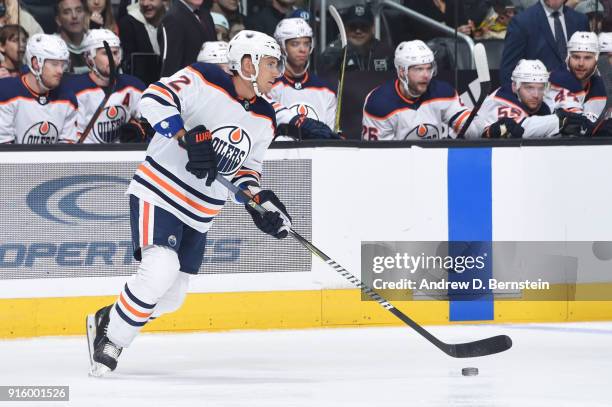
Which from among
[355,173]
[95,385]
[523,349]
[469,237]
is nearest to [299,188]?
[355,173]

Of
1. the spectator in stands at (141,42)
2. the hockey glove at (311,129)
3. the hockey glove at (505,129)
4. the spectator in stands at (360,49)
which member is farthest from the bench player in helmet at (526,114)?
the spectator in stands at (141,42)

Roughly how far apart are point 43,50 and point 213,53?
2.64 feet

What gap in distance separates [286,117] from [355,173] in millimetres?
420

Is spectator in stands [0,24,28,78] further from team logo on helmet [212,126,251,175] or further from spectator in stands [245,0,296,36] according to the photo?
team logo on helmet [212,126,251,175]

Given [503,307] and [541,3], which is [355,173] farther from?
[541,3]

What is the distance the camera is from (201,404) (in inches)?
188

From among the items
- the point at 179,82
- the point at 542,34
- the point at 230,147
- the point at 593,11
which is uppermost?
the point at 593,11

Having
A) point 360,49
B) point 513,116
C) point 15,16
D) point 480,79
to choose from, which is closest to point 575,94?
point 513,116

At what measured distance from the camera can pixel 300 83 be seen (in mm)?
7184

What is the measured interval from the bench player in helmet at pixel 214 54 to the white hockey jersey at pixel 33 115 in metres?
0.67

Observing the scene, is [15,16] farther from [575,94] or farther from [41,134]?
[575,94]

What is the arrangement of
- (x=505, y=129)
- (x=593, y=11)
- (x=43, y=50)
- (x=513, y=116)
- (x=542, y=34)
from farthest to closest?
(x=593, y=11) → (x=542, y=34) → (x=513, y=116) → (x=505, y=129) → (x=43, y=50)

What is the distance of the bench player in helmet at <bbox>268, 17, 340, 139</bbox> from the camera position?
7125mm

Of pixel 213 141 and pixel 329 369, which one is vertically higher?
pixel 213 141
